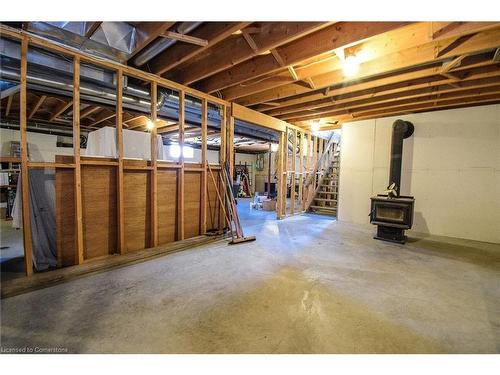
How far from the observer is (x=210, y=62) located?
3.07m

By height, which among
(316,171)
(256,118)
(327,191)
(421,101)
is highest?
(421,101)

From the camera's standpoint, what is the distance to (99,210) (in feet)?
9.25

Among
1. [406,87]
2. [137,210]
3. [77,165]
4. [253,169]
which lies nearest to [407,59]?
[406,87]

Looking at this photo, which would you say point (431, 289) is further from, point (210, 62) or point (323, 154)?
point (323, 154)

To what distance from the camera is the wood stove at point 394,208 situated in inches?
158

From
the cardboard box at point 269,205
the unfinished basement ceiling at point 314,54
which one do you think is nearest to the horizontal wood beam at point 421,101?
the unfinished basement ceiling at point 314,54

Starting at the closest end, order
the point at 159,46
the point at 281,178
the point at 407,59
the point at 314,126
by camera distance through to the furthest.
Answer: the point at 159,46 → the point at 407,59 → the point at 281,178 → the point at 314,126

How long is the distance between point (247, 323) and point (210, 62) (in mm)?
3124

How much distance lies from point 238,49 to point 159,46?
3.08 feet

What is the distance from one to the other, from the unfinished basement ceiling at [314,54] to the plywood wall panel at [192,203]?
1.54 meters

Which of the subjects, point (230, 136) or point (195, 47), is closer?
point (195, 47)

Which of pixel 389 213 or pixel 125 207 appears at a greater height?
pixel 125 207

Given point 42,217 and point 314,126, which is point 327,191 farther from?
point 42,217
